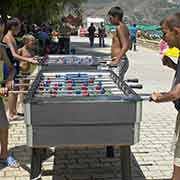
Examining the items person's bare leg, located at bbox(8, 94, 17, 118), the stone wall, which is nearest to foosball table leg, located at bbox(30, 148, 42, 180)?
person's bare leg, located at bbox(8, 94, 17, 118)

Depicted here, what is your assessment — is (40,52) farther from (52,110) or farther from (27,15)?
(52,110)

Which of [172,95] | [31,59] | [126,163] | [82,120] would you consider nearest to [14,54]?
[31,59]

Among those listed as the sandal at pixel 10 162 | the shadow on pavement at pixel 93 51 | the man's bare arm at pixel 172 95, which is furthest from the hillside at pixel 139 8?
the man's bare arm at pixel 172 95

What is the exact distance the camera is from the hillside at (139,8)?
5408 inches

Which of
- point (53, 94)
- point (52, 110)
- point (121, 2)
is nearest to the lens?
point (52, 110)

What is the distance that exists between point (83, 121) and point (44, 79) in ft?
5.09

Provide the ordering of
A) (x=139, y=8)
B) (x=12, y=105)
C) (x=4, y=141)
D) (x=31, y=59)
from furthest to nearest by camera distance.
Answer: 1. (x=139, y=8)
2. (x=12, y=105)
3. (x=31, y=59)
4. (x=4, y=141)

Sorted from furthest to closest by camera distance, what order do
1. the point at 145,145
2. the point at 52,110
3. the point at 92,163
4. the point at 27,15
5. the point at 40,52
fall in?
the point at 27,15, the point at 40,52, the point at 145,145, the point at 92,163, the point at 52,110

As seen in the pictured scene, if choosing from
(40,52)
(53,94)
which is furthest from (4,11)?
(53,94)

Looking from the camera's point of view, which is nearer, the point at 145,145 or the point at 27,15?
the point at 145,145

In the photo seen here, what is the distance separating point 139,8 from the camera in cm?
15938

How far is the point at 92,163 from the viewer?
5.29m

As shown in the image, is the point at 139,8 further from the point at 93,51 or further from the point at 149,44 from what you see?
the point at 93,51

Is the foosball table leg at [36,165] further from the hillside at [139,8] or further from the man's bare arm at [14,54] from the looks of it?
the hillside at [139,8]
